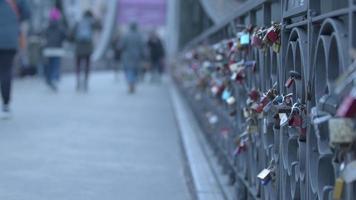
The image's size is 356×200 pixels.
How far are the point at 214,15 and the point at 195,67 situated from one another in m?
1.03

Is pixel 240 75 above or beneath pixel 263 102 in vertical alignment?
above

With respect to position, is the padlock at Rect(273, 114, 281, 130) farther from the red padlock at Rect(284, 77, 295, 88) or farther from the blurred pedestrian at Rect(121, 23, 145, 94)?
the blurred pedestrian at Rect(121, 23, 145, 94)

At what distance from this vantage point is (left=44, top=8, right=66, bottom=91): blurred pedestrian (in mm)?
17562

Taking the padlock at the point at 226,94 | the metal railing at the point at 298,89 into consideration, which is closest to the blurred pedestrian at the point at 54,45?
the padlock at the point at 226,94

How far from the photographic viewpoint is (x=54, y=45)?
17.8m

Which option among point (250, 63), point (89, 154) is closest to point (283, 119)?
point (250, 63)

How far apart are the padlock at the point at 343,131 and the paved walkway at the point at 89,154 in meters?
3.51

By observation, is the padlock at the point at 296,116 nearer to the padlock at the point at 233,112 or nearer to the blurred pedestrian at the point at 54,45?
the padlock at the point at 233,112

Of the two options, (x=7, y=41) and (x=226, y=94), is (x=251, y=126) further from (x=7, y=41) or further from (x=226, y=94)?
(x=7, y=41)

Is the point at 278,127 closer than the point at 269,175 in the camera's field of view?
Yes

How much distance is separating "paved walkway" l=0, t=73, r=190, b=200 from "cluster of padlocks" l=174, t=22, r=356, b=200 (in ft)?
2.41

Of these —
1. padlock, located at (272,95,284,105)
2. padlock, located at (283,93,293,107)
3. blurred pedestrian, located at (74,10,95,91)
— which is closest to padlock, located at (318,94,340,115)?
padlock, located at (283,93,293,107)

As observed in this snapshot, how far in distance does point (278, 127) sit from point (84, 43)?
1456cm

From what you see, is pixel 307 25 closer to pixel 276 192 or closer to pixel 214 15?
pixel 276 192
